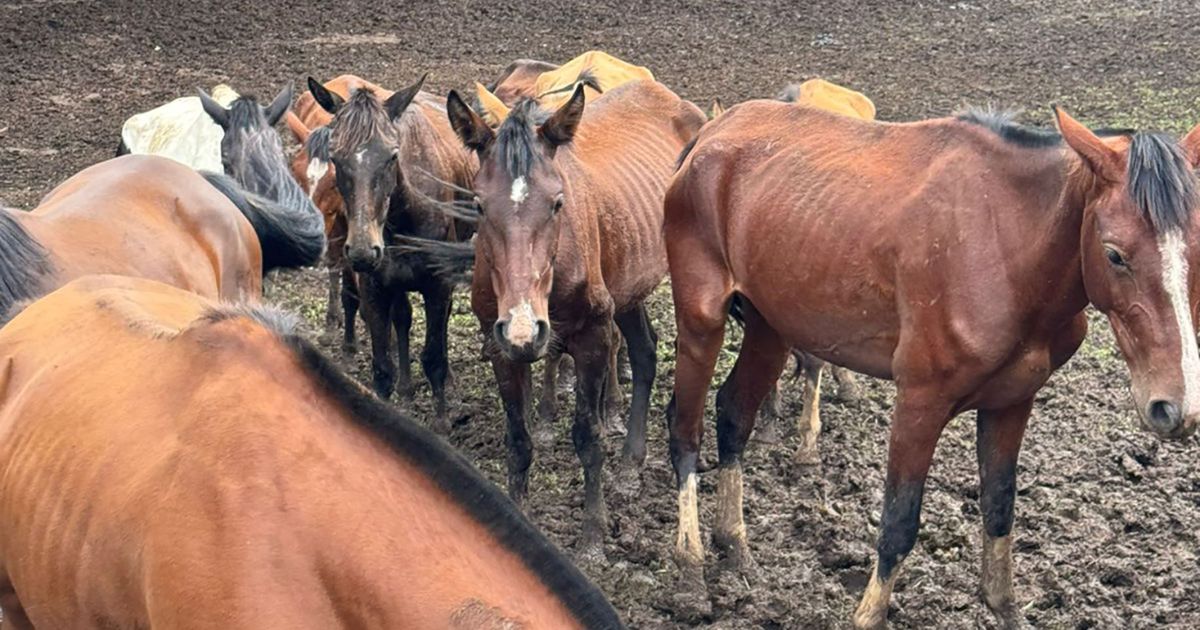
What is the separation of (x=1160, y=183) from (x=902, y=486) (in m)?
1.43

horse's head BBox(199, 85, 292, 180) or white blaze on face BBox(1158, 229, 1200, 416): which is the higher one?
white blaze on face BBox(1158, 229, 1200, 416)

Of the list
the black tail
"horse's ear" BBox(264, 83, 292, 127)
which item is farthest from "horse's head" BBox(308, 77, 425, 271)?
"horse's ear" BBox(264, 83, 292, 127)

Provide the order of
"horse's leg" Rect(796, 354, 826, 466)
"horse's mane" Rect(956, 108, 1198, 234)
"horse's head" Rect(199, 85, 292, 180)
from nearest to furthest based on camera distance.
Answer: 1. "horse's mane" Rect(956, 108, 1198, 234)
2. "horse's leg" Rect(796, 354, 826, 466)
3. "horse's head" Rect(199, 85, 292, 180)

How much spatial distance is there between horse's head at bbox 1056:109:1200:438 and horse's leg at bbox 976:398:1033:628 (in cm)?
82

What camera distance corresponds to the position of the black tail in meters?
5.36

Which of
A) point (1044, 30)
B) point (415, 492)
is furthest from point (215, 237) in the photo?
point (1044, 30)

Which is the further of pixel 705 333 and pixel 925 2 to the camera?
pixel 925 2

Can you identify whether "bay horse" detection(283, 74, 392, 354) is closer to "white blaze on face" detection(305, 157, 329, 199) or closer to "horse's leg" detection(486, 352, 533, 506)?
Answer: "white blaze on face" detection(305, 157, 329, 199)

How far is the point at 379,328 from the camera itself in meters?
6.74

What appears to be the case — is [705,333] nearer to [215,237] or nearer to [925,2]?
[215,237]

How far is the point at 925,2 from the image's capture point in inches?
616

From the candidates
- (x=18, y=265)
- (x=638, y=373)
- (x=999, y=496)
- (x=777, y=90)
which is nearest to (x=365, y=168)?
(x=638, y=373)

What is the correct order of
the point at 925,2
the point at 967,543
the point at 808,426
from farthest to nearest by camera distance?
the point at 925,2 → the point at 808,426 → the point at 967,543

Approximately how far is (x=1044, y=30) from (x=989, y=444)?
1103 centimetres
